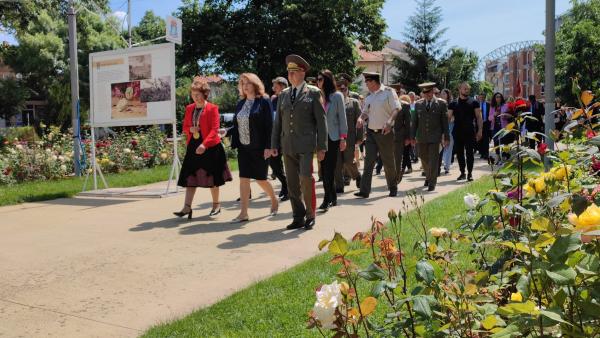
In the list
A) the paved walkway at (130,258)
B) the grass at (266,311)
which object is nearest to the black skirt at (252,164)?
the paved walkway at (130,258)

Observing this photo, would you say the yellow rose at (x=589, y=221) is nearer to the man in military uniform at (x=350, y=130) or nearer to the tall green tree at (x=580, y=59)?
the man in military uniform at (x=350, y=130)

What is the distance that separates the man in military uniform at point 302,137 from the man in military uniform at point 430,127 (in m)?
4.03

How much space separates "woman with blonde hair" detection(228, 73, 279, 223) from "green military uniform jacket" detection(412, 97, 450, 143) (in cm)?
399

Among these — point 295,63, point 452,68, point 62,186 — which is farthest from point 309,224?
point 452,68

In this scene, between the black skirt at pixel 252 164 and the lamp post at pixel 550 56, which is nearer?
the lamp post at pixel 550 56

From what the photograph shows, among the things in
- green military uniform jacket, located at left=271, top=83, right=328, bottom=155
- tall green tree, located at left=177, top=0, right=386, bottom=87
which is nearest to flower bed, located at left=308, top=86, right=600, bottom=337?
green military uniform jacket, located at left=271, top=83, right=328, bottom=155

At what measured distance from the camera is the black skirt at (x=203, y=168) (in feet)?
26.0

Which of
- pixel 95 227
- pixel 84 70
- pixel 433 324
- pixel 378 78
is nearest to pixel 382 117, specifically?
pixel 378 78

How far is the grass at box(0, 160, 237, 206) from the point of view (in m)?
10.3

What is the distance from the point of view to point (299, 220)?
7117mm

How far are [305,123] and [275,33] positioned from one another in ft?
98.6

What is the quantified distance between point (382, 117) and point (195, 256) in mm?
4705

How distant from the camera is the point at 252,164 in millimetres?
7824

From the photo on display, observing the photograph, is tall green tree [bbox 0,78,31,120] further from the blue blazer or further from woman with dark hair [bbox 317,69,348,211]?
the blue blazer
